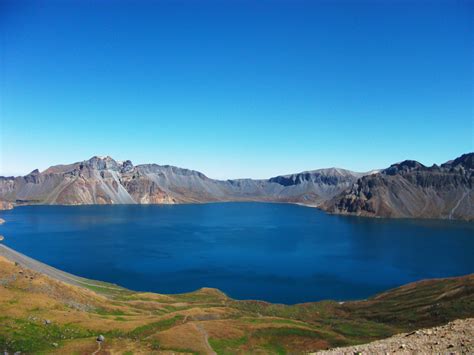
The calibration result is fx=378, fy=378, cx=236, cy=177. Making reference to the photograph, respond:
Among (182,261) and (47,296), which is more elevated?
(47,296)

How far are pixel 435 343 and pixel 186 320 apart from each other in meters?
46.8

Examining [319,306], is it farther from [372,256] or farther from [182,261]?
[372,256]

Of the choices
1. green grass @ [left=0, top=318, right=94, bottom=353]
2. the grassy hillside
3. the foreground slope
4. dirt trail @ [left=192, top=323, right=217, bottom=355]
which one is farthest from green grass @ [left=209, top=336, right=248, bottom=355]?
green grass @ [left=0, top=318, right=94, bottom=353]

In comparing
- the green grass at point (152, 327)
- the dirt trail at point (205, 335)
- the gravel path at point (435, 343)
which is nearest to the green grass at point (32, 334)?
the green grass at point (152, 327)

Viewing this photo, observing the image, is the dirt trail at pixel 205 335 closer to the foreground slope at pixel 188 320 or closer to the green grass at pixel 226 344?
the foreground slope at pixel 188 320

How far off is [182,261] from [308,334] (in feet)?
352

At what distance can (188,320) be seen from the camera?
66.9 metres

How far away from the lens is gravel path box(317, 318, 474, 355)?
26373 millimetres

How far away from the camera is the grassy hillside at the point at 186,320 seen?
5122cm

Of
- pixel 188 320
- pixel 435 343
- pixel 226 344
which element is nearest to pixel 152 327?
pixel 188 320

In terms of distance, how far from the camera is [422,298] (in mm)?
90938

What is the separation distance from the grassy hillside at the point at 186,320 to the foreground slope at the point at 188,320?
0.43ft

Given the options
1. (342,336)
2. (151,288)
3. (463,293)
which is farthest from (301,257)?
(342,336)

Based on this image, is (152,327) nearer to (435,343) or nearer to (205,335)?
(205,335)
